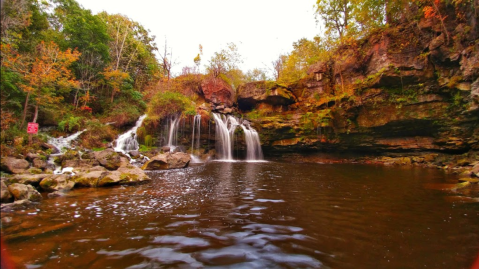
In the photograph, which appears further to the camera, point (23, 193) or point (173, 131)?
point (173, 131)

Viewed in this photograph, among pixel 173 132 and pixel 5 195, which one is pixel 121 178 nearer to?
pixel 5 195

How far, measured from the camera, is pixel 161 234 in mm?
3135

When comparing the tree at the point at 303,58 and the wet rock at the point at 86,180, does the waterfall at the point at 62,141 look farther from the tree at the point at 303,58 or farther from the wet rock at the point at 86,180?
the tree at the point at 303,58

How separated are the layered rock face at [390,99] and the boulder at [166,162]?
8895 millimetres

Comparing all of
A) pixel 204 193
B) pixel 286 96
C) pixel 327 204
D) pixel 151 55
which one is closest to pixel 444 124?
pixel 286 96

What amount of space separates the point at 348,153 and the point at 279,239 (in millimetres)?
18811

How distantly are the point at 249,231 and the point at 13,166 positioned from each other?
34.5 feet

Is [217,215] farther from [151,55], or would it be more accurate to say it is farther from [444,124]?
[151,55]

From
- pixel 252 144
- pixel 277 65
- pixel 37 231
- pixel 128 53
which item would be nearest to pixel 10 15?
pixel 37 231

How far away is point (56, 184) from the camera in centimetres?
631

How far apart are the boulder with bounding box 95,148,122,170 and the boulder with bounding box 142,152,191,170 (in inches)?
52.0

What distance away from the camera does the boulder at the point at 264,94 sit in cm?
2078

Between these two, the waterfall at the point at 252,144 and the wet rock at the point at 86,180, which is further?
the waterfall at the point at 252,144

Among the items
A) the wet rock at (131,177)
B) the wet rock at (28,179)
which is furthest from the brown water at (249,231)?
the wet rock at (28,179)
